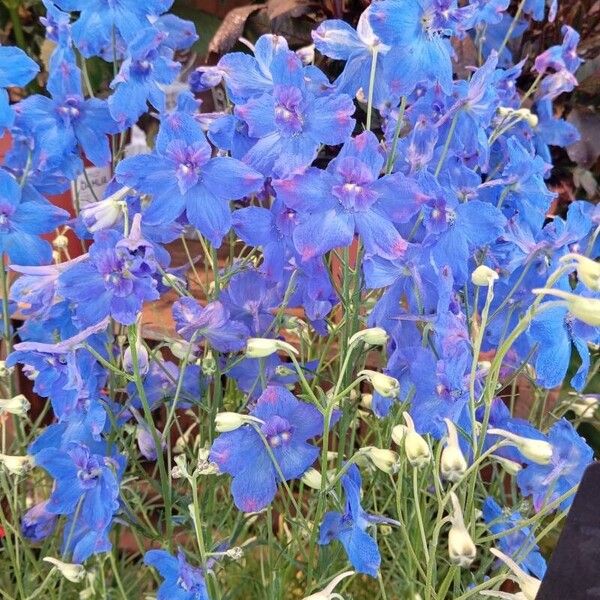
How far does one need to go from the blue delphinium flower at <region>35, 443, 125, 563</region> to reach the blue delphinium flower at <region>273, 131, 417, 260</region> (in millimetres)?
227

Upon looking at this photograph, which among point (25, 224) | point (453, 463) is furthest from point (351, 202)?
point (25, 224)

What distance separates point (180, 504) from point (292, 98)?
0.35m

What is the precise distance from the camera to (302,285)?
61 cm

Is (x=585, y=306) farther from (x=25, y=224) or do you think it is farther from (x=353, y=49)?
(x=25, y=224)

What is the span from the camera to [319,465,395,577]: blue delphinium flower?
22.0 inches

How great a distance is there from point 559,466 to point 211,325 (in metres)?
0.27

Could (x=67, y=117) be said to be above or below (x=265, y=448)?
above

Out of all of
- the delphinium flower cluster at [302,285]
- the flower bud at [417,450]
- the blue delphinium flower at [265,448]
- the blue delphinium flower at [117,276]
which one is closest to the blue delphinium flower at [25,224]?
the delphinium flower cluster at [302,285]

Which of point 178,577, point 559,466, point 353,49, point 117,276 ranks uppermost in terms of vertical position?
point 353,49

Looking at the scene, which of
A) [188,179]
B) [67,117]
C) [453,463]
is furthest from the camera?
[67,117]

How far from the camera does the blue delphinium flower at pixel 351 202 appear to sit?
1.64ft

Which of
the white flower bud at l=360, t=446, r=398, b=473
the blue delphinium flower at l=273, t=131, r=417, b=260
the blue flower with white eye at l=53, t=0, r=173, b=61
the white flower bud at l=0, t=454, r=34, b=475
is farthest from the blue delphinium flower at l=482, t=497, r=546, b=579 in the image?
the blue flower with white eye at l=53, t=0, r=173, b=61

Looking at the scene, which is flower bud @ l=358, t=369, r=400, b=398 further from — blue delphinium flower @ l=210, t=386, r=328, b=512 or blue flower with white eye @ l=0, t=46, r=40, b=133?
blue flower with white eye @ l=0, t=46, r=40, b=133

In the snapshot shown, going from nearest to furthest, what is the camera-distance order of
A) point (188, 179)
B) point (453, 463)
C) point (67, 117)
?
point (453, 463)
point (188, 179)
point (67, 117)
